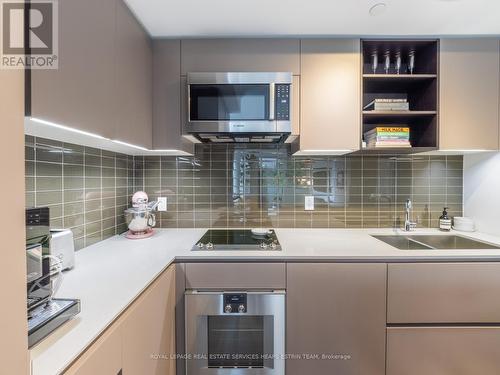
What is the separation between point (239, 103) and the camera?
59.8 inches

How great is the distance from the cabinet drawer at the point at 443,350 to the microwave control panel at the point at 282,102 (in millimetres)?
1297

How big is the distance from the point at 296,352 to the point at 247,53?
1.74m

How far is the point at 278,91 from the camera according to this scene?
1.50m

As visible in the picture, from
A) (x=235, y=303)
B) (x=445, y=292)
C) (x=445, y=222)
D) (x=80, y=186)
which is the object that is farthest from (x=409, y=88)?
(x=80, y=186)

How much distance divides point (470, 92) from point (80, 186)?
94.2 inches

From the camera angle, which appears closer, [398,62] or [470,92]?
[470,92]

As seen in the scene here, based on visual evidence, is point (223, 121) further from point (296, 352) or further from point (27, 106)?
point (296, 352)

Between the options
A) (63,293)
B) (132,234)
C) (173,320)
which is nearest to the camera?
(63,293)

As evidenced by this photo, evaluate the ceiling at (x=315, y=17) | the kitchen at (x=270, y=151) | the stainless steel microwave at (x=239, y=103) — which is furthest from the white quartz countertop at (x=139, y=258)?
the ceiling at (x=315, y=17)

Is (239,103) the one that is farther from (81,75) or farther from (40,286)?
(40,286)

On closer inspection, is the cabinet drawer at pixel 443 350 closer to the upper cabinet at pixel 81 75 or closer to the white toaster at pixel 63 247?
the white toaster at pixel 63 247

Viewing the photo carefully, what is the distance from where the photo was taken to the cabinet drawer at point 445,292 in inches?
54.4

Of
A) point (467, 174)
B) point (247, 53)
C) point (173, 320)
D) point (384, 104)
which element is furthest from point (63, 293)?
point (467, 174)

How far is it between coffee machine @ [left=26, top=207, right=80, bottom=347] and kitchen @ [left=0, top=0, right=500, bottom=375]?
A: 1 cm
